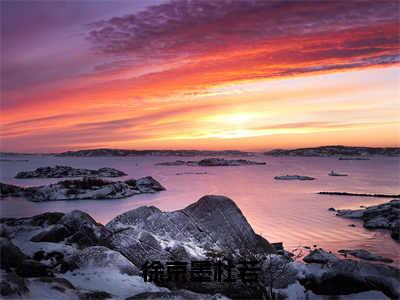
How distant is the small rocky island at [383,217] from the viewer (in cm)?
3163

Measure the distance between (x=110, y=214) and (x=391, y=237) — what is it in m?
26.1

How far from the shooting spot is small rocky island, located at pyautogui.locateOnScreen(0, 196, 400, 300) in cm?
1502

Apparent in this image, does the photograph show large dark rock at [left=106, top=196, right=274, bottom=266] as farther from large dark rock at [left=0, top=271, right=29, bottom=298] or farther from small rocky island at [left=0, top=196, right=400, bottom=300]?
large dark rock at [left=0, top=271, right=29, bottom=298]

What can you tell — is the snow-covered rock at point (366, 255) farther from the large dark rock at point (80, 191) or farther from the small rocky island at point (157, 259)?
the large dark rock at point (80, 191)

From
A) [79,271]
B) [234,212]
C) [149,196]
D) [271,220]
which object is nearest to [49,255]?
[79,271]

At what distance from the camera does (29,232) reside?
23078mm

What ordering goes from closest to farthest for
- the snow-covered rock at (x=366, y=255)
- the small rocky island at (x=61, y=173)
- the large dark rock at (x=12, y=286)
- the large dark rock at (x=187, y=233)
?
the large dark rock at (x=12, y=286)
the large dark rock at (x=187, y=233)
the snow-covered rock at (x=366, y=255)
the small rocky island at (x=61, y=173)

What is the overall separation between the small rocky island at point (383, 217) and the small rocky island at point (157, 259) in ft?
36.3

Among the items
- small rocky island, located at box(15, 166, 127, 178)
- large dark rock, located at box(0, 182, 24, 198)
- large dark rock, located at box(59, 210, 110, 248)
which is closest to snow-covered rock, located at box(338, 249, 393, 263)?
large dark rock, located at box(59, 210, 110, 248)

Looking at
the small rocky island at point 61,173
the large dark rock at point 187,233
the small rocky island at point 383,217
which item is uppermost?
the large dark rock at point 187,233

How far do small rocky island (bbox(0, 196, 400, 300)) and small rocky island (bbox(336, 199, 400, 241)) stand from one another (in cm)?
1105

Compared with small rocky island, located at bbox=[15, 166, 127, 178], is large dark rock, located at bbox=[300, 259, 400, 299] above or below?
above

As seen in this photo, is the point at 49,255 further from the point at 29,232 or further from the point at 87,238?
the point at 29,232

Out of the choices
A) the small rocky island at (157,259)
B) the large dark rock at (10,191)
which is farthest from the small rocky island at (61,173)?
the small rocky island at (157,259)
